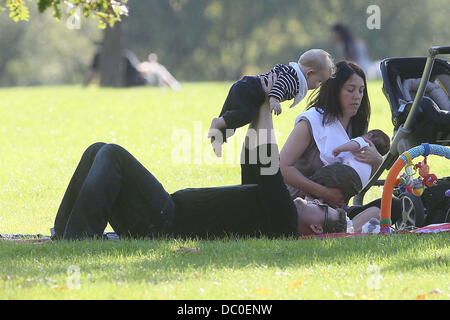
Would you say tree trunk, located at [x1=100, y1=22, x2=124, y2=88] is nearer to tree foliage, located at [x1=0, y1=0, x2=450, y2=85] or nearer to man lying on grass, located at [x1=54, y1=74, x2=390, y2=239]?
man lying on grass, located at [x1=54, y1=74, x2=390, y2=239]

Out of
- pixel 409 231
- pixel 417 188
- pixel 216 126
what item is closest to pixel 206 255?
pixel 216 126

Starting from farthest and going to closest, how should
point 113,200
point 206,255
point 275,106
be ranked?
point 113,200
point 206,255
point 275,106

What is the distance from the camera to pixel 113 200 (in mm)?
5613

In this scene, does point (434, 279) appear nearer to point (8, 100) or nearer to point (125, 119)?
point (125, 119)

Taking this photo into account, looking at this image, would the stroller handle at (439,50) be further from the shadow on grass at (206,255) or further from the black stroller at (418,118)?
the shadow on grass at (206,255)

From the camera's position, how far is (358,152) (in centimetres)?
631

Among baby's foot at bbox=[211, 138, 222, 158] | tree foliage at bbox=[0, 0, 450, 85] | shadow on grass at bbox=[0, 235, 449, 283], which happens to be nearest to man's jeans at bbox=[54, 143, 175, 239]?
shadow on grass at bbox=[0, 235, 449, 283]

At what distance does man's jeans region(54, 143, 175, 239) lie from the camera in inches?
219

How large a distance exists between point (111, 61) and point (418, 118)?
20437mm

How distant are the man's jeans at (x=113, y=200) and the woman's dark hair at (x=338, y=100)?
4.69 ft

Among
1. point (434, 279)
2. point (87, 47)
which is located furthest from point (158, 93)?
point (87, 47)

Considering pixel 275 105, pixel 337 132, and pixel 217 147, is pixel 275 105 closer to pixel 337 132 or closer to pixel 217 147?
pixel 217 147

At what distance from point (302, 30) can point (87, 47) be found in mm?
13656

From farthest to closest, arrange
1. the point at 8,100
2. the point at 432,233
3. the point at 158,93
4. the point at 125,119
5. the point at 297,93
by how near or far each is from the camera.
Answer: the point at 158,93
the point at 8,100
the point at 125,119
the point at 432,233
the point at 297,93
